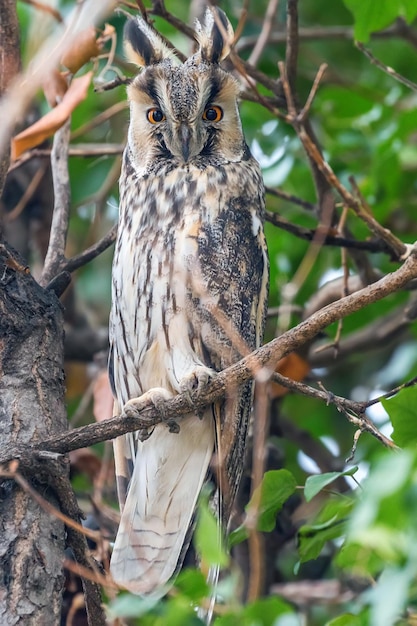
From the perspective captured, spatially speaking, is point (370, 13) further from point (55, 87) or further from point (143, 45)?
point (55, 87)

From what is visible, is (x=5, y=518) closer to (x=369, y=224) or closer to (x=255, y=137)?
(x=369, y=224)

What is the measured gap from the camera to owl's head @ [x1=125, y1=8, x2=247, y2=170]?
8.01ft

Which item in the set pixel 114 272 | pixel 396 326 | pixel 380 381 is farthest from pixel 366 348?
pixel 114 272

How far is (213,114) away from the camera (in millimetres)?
2525

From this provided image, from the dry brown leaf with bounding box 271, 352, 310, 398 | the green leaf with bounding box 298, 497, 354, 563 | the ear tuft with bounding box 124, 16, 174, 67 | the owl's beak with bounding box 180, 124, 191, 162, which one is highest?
the ear tuft with bounding box 124, 16, 174, 67

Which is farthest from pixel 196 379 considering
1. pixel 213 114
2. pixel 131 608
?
pixel 131 608

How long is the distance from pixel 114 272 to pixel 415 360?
1.28 m

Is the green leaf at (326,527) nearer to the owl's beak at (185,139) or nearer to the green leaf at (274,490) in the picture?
the green leaf at (274,490)

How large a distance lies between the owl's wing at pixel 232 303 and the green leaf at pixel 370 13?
0.60 m

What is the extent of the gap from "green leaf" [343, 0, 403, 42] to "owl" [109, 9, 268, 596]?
1.21ft

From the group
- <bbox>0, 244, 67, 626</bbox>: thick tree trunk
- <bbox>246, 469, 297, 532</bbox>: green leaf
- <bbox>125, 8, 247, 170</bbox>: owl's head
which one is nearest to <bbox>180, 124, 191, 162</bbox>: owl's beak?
<bbox>125, 8, 247, 170</bbox>: owl's head

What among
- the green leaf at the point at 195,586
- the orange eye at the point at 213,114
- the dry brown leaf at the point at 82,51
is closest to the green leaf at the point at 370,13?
the orange eye at the point at 213,114

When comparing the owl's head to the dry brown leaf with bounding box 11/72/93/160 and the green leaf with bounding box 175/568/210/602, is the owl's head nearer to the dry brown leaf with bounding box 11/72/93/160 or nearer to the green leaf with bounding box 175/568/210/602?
the dry brown leaf with bounding box 11/72/93/160

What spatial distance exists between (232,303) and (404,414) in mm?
724
